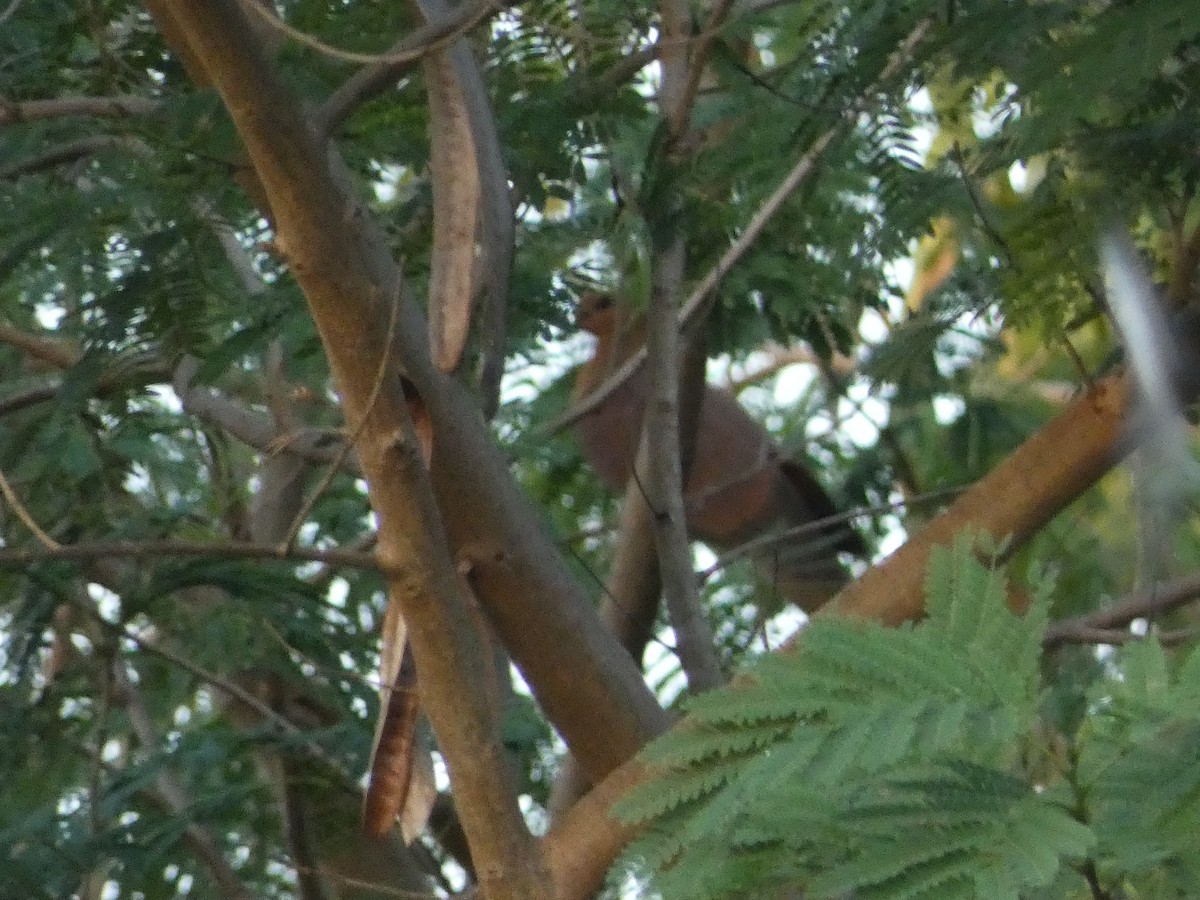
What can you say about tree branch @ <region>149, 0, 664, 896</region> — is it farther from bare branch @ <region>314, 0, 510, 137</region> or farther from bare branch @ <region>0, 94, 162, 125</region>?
bare branch @ <region>0, 94, 162, 125</region>

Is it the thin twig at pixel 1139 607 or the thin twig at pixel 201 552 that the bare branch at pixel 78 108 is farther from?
the thin twig at pixel 1139 607

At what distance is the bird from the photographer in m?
4.43

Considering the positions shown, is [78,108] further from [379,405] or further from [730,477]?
[730,477]

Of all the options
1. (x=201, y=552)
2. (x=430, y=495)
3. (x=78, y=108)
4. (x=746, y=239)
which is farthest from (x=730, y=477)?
(x=201, y=552)

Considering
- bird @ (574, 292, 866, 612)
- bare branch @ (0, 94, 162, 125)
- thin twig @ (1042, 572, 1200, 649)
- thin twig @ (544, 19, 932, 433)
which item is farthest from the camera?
bird @ (574, 292, 866, 612)

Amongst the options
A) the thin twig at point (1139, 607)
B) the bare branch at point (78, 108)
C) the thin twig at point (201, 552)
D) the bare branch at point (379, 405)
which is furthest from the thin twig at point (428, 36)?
the thin twig at point (1139, 607)

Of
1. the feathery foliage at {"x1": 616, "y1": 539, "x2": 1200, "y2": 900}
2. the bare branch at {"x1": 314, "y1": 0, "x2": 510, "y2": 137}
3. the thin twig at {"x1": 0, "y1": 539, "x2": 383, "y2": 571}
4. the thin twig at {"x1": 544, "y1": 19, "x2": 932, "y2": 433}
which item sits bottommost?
the feathery foliage at {"x1": 616, "y1": 539, "x2": 1200, "y2": 900}

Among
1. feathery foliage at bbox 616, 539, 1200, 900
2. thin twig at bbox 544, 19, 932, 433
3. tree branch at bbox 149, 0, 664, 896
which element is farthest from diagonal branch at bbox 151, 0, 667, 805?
thin twig at bbox 544, 19, 932, 433

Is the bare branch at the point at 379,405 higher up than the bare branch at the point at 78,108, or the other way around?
the bare branch at the point at 78,108

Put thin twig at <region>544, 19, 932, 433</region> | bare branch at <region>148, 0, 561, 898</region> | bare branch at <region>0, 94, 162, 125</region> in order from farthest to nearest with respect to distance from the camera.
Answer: thin twig at <region>544, 19, 932, 433</region> < bare branch at <region>0, 94, 162, 125</region> < bare branch at <region>148, 0, 561, 898</region>

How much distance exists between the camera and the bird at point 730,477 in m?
4.43

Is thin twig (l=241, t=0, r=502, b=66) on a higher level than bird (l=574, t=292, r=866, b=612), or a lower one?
lower

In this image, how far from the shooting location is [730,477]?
4.78 metres

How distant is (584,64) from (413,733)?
1009 millimetres
